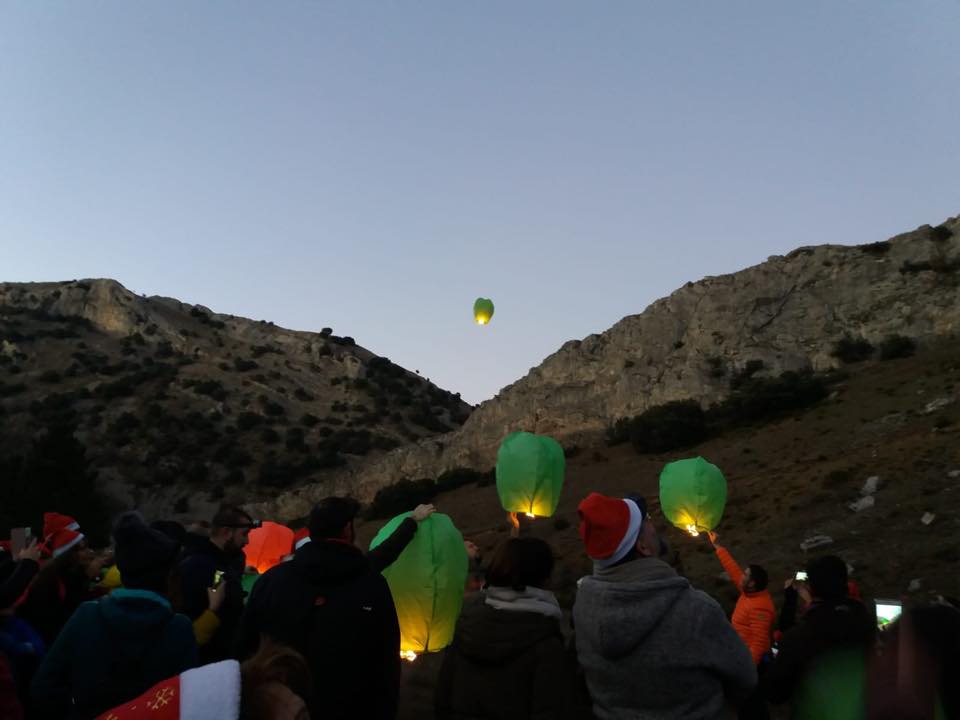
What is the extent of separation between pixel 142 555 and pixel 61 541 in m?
2.02

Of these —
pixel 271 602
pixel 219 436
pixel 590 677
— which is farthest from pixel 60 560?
pixel 219 436

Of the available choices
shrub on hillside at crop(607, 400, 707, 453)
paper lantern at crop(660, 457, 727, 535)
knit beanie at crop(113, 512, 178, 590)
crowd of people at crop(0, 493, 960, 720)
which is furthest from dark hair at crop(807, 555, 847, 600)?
shrub on hillside at crop(607, 400, 707, 453)

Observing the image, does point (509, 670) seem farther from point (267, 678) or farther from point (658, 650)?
point (267, 678)

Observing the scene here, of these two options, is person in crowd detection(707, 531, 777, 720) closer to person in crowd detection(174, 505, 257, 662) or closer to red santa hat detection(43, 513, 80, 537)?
person in crowd detection(174, 505, 257, 662)

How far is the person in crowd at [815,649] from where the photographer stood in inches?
119

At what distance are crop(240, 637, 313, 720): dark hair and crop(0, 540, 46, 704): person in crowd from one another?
2407 millimetres

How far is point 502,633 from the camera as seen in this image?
2693mm

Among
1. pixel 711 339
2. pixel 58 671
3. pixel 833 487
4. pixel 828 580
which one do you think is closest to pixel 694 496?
pixel 828 580

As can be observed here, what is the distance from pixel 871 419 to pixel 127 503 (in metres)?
44.1

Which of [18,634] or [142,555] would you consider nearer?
[142,555]

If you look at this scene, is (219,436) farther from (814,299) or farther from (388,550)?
(388,550)

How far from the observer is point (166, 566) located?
275cm

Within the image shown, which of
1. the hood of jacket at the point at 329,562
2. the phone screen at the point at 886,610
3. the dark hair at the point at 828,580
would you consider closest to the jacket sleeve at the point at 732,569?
the phone screen at the point at 886,610

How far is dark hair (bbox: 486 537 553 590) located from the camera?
2.82 m
